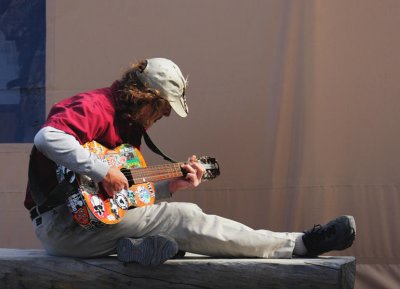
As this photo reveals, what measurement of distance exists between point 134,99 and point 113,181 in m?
0.38

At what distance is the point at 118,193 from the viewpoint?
3.21 metres

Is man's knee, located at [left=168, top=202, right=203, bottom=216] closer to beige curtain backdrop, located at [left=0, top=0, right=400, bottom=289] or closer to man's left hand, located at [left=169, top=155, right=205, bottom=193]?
man's left hand, located at [left=169, top=155, right=205, bottom=193]

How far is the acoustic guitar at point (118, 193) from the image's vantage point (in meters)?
3.06

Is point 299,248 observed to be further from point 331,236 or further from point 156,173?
point 156,173

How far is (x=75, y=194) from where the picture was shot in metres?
3.07

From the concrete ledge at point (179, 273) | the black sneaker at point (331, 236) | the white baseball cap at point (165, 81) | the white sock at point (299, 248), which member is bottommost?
the concrete ledge at point (179, 273)

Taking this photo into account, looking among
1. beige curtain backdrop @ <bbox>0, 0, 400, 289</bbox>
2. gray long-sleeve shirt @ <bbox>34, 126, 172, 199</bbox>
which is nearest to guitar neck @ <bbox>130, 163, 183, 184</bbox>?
gray long-sleeve shirt @ <bbox>34, 126, 172, 199</bbox>

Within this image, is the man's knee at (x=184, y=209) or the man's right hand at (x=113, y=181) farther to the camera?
the man's knee at (x=184, y=209)

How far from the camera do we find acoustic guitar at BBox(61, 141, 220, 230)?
306cm

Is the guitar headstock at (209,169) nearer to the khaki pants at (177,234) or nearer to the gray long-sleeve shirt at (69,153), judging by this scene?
the khaki pants at (177,234)

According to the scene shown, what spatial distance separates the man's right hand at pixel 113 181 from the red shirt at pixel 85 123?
0.59 feet

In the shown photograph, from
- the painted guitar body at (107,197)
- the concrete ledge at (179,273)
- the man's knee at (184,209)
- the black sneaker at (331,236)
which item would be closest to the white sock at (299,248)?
the black sneaker at (331,236)

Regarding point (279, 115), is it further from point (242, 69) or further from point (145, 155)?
point (145, 155)

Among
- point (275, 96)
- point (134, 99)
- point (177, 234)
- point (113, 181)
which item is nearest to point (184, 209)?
point (177, 234)
